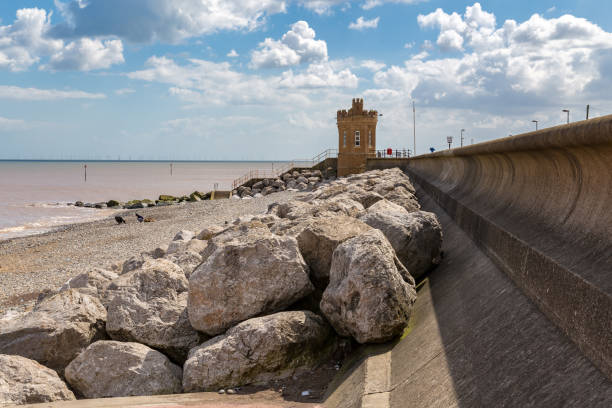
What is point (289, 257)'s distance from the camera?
4523 mm

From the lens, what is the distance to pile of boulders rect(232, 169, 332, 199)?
39.7 metres

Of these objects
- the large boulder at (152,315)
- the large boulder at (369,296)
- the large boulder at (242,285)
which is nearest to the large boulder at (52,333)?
the large boulder at (152,315)

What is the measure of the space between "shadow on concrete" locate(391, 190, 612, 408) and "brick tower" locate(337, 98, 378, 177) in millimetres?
37154

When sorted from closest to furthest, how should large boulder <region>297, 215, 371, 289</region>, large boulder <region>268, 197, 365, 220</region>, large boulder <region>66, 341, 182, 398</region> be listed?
large boulder <region>66, 341, 182, 398</region> → large boulder <region>297, 215, 371, 289</region> → large boulder <region>268, 197, 365, 220</region>

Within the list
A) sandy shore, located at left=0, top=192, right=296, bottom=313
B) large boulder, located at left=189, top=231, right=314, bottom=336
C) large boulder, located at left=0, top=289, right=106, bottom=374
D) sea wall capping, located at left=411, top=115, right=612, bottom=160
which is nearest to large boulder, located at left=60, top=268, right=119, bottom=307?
large boulder, located at left=0, top=289, right=106, bottom=374

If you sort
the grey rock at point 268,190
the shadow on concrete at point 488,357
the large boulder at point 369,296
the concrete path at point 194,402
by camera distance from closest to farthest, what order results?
the shadow on concrete at point 488,357
the concrete path at point 194,402
the large boulder at point 369,296
the grey rock at point 268,190

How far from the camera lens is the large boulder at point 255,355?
12.8ft

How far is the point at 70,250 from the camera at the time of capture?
18.2m

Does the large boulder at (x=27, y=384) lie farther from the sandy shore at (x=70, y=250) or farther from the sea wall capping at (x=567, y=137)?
the sandy shore at (x=70, y=250)

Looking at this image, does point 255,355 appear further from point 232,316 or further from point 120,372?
point 120,372

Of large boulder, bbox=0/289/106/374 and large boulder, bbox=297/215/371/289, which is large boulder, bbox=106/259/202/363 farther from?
large boulder, bbox=297/215/371/289

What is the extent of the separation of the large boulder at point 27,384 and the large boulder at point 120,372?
6.2 inches

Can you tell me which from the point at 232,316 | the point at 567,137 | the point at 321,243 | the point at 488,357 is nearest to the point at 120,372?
the point at 232,316

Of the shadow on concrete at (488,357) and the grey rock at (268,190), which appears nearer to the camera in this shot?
the shadow on concrete at (488,357)
